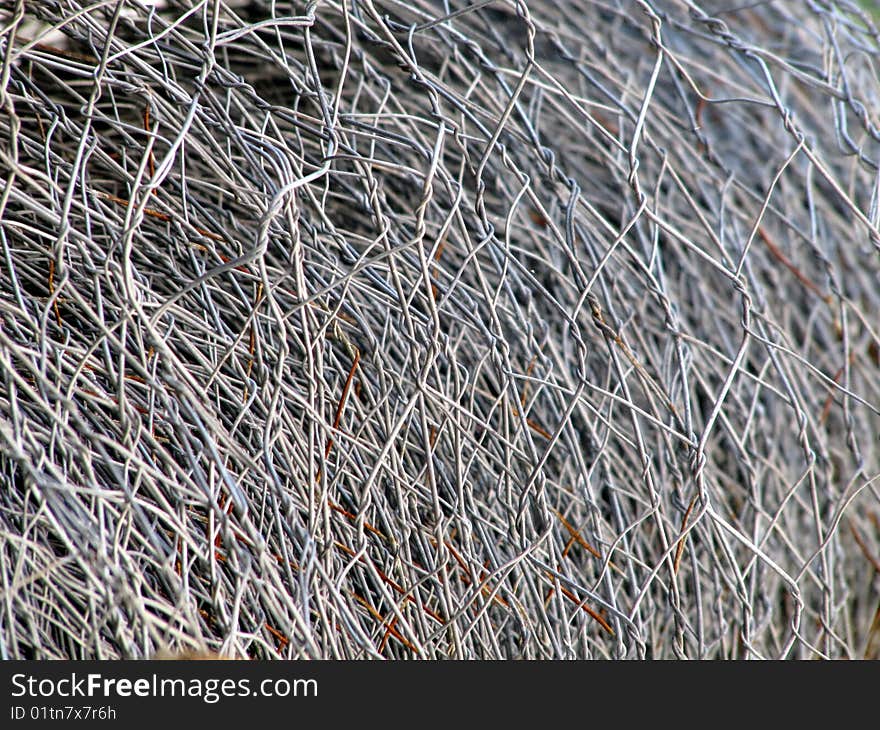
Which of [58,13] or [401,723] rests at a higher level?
[58,13]

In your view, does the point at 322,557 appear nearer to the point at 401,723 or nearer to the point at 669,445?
the point at 401,723

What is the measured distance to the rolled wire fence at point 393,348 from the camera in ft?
1.31

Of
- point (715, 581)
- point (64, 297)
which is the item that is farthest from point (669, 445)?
point (64, 297)

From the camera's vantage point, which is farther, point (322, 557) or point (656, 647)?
point (656, 647)

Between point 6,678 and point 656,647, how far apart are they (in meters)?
0.43

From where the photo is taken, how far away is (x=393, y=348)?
22.1 inches

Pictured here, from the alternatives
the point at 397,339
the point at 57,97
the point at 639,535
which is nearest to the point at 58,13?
the point at 57,97

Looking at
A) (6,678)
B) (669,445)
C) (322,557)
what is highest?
(669,445)

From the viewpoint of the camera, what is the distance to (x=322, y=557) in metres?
0.42

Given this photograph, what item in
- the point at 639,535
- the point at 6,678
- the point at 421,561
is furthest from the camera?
the point at 639,535

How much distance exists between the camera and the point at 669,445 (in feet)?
1.71

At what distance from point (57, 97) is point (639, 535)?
1.81 feet

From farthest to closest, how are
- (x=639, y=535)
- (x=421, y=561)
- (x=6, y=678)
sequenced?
(x=639, y=535) → (x=421, y=561) → (x=6, y=678)

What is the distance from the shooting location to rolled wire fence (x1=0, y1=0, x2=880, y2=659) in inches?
15.7
